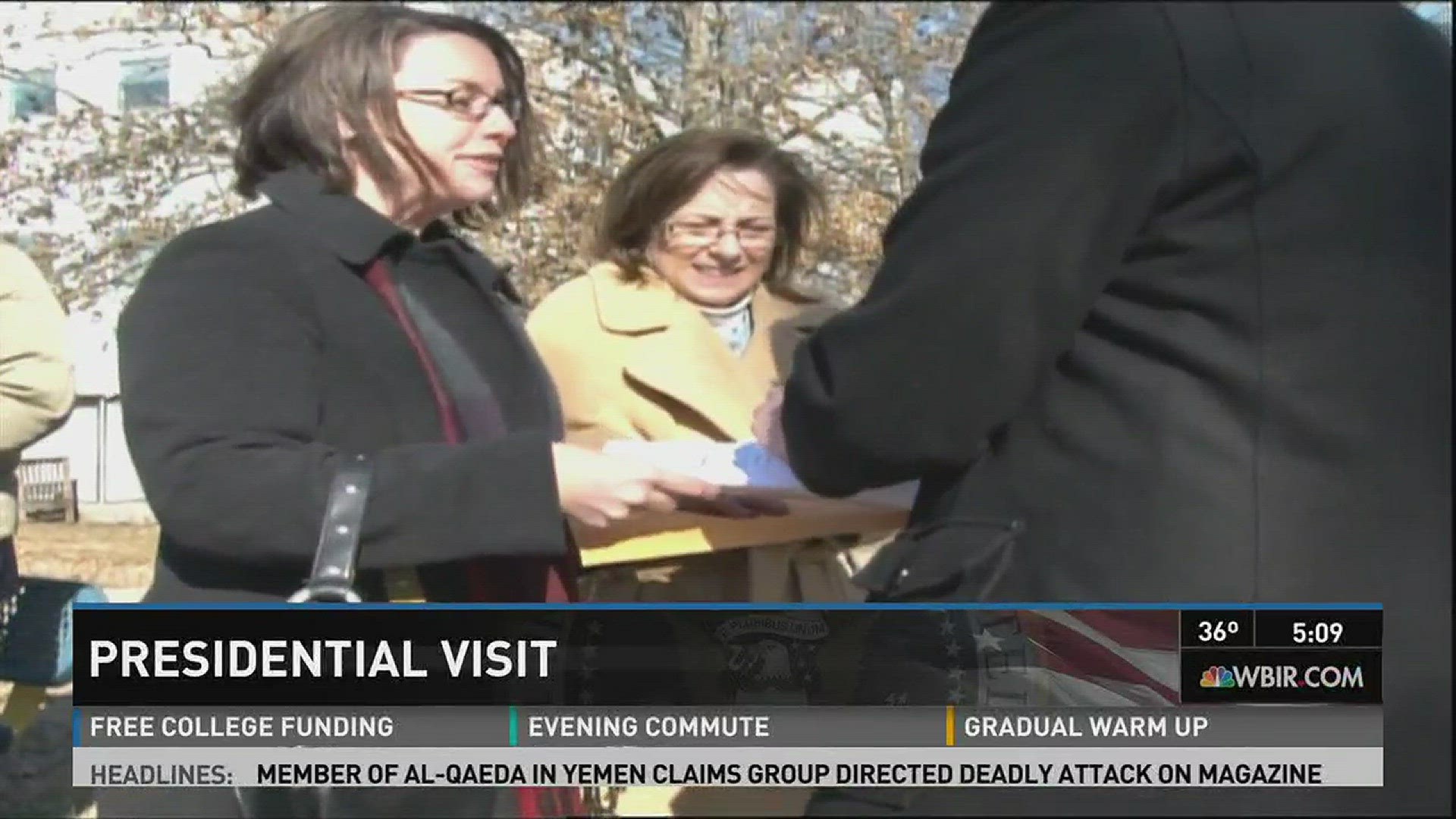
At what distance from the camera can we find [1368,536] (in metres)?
1.13

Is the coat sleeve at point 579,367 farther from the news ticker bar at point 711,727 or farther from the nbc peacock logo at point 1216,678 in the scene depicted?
the nbc peacock logo at point 1216,678

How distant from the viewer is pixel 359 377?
4.95ft

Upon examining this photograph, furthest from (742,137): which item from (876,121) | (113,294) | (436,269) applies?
(113,294)

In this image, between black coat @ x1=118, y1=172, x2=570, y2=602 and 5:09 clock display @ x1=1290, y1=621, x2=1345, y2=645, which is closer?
5:09 clock display @ x1=1290, y1=621, x2=1345, y2=645

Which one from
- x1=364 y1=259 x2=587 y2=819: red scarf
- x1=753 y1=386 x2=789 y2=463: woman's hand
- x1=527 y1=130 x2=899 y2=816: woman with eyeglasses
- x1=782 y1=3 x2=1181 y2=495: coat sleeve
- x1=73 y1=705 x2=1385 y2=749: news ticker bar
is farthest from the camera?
x1=527 y1=130 x2=899 y2=816: woman with eyeglasses

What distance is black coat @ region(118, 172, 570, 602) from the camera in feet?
4.60

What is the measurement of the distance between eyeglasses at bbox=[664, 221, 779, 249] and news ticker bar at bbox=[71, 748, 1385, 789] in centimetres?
87

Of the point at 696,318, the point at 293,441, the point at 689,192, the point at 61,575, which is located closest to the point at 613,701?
the point at 293,441

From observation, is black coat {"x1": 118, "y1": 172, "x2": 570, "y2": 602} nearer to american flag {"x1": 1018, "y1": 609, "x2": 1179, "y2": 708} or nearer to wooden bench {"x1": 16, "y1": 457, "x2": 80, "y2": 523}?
wooden bench {"x1": 16, "y1": 457, "x2": 80, "y2": 523}

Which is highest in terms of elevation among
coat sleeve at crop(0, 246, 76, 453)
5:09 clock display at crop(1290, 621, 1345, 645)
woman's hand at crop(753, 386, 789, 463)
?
coat sleeve at crop(0, 246, 76, 453)

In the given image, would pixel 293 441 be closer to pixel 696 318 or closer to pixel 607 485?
pixel 607 485

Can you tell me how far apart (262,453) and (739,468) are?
0.47m

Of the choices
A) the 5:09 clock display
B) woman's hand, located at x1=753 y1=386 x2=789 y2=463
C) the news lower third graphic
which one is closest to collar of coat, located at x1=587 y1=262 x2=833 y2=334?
woman's hand, located at x1=753 y1=386 x2=789 y2=463

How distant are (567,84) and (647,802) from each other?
1209 millimetres
